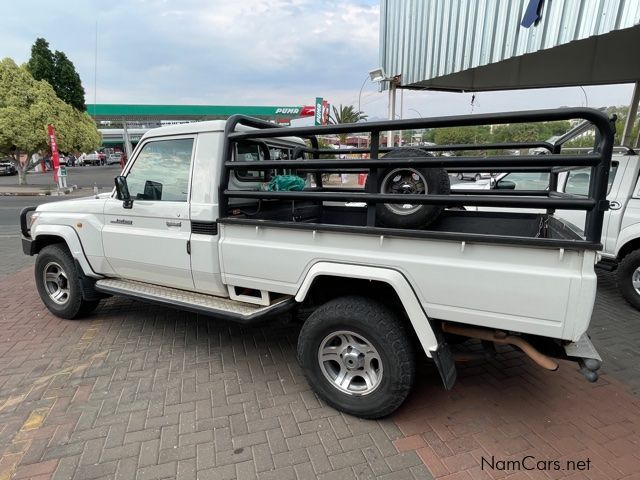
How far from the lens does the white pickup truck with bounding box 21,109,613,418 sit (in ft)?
6.98

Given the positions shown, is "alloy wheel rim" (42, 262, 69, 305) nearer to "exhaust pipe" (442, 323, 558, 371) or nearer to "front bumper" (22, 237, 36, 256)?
"front bumper" (22, 237, 36, 256)

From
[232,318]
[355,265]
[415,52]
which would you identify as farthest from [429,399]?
[415,52]

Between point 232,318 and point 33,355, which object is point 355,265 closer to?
point 232,318

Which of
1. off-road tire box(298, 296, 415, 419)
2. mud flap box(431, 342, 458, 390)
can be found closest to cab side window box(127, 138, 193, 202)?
off-road tire box(298, 296, 415, 419)

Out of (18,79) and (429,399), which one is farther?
(18,79)

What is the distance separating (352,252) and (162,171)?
6.74 feet

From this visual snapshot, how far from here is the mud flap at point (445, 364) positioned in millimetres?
2422

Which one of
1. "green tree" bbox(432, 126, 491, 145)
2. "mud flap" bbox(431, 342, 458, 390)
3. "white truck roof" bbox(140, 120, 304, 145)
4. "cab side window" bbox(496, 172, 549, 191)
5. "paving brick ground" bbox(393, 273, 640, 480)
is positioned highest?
"green tree" bbox(432, 126, 491, 145)

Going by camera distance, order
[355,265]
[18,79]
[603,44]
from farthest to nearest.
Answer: [18,79], [603,44], [355,265]

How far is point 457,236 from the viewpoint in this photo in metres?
2.24

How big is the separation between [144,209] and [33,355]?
1.73 m

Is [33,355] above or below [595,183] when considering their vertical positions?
below

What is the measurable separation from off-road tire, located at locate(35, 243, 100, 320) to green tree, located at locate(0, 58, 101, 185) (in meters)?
18.7

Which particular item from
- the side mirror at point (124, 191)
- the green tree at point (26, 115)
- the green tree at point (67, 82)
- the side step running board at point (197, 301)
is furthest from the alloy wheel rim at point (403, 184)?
the green tree at point (67, 82)
